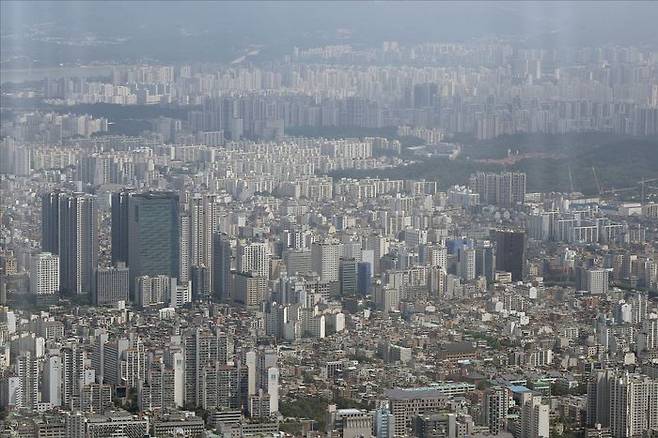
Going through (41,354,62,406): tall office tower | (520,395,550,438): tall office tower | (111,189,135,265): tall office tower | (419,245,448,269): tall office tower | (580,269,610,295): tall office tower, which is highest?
(111,189,135,265): tall office tower

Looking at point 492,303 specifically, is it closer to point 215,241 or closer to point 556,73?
point 215,241

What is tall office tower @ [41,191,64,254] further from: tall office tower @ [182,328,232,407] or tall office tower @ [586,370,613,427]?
tall office tower @ [586,370,613,427]

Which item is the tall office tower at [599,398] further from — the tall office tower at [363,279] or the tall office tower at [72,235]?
the tall office tower at [72,235]

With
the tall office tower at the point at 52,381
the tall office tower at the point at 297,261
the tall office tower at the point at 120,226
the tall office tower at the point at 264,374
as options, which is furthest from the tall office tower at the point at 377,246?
the tall office tower at the point at 52,381

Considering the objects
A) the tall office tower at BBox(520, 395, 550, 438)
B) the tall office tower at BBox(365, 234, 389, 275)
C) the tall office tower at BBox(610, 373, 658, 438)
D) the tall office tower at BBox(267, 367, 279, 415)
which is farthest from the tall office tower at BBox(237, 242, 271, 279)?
the tall office tower at BBox(610, 373, 658, 438)

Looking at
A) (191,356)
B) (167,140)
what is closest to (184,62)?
(167,140)

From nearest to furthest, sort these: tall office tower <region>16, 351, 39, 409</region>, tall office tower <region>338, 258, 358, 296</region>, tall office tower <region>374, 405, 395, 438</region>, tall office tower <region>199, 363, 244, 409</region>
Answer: tall office tower <region>374, 405, 395, 438</region> < tall office tower <region>16, 351, 39, 409</region> < tall office tower <region>199, 363, 244, 409</region> < tall office tower <region>338, 258, 358, 296</region>
